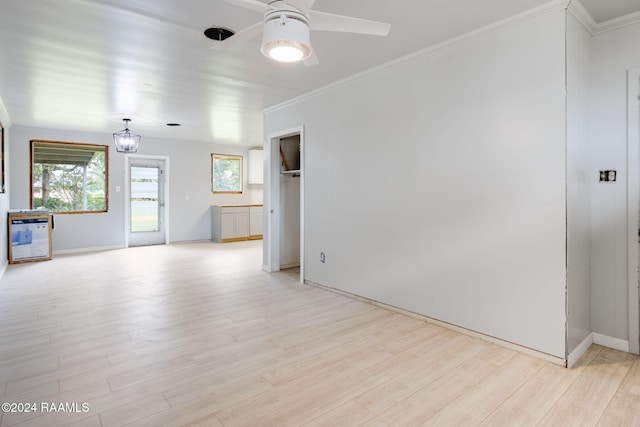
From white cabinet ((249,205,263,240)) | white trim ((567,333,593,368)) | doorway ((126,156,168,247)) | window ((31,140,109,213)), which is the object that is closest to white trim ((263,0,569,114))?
white trim ((567,333,593,368))

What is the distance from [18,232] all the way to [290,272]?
469 centimetres

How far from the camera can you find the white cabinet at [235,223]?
846 centimetres

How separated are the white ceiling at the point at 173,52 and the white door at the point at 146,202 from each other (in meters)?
2.52

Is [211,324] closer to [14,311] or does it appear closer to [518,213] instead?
[14,311]

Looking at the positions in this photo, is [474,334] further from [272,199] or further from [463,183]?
[272,199]

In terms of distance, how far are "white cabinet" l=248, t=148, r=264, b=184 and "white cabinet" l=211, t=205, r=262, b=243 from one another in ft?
2.78

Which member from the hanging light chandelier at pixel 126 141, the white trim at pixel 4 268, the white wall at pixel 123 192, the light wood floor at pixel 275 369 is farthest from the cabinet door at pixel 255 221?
the light wood floor at pixel 275 369

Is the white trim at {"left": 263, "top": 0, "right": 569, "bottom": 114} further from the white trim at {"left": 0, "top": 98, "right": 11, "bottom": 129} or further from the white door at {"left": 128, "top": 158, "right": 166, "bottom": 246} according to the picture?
the white door at {"left": 128, "top": 158, "right": 166, "bottom": 246}

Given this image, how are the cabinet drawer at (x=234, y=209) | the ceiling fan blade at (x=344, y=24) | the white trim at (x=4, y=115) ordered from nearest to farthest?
the ceiling fan blade at (x=344, y=24)
the white trim at (x=4, y=115)
the cabinet drawer at (x=234, y=209)

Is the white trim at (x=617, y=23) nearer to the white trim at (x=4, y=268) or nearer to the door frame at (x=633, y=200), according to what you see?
the door frame at (x=633, y=200)

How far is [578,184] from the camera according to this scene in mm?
2559

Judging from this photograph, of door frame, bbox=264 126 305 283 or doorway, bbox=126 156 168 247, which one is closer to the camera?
door frame, bbox=264 126 305 283

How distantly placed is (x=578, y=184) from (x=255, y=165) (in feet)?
25.4

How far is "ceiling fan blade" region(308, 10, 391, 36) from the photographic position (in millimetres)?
1815
